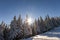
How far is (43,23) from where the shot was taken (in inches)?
2472

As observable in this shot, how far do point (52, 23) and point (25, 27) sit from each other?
2715 cm

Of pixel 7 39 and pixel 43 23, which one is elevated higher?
pixel 43 23

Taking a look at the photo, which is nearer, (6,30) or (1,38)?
(1,38)

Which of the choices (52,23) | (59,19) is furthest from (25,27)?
(59,19)

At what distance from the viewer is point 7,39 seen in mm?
39469

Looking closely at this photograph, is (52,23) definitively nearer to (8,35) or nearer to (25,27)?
(25,27)

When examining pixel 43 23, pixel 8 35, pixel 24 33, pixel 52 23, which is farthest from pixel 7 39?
pixel 52 23

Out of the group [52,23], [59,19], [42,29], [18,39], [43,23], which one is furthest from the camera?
[59,19]

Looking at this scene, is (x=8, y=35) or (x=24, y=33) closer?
(x=8, y=35)

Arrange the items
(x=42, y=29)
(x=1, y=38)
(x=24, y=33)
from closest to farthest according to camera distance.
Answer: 1. (x=1, y=38)
2. (x=24, y=33)
3. (x=42, y=29)

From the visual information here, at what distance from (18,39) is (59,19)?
43.4 metres

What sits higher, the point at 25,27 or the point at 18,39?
the point at 25,27

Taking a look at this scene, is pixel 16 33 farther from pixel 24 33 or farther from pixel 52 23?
pixel 52 23

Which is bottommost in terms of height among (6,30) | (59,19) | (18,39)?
(18,39)
